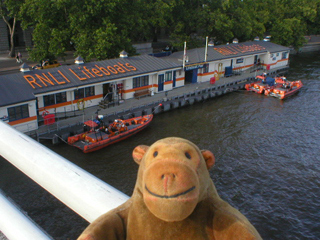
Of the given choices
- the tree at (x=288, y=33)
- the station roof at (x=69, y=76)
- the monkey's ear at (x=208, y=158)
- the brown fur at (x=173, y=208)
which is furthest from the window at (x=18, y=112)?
the tree at (x=288, y=33)

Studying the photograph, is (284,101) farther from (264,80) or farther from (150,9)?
(150,9)

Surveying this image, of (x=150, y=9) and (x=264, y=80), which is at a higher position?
(x=150, y=9)

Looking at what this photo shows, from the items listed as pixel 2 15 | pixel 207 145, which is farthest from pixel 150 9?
pixel 207 145

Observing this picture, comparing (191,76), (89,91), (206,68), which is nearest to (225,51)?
(206,68)

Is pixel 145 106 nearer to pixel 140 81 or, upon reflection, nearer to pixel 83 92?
pixel 140 81

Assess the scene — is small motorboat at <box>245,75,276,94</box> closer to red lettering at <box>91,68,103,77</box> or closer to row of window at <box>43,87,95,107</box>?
red lettering at <box>91,68,103,77</box>

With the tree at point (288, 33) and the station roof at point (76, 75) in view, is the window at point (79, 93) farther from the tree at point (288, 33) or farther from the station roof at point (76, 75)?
the tree at point (288, 33)

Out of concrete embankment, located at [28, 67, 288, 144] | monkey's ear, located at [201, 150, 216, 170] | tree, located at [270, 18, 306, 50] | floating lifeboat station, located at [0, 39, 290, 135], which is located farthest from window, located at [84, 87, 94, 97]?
tree, located at [270, 18, 306, 50]
